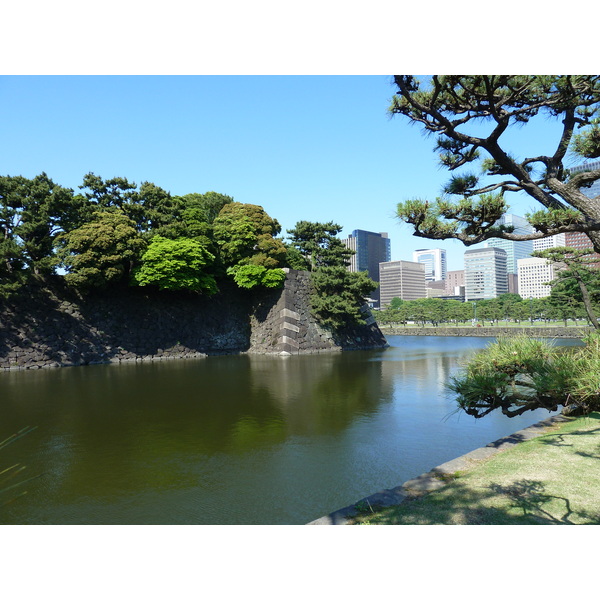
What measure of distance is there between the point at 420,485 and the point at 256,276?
16.4m

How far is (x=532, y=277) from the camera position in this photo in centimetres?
8525

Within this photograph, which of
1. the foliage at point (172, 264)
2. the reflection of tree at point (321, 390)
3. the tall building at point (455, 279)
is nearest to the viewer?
the reflection of tree at point (321, 390)

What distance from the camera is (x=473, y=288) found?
90.8m

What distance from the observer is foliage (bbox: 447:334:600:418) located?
3.79 m

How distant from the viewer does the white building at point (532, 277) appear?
270 ft

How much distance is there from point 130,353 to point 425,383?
11.7 metres

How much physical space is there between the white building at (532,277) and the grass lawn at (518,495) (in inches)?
3517

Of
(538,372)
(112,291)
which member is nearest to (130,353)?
(112,291)

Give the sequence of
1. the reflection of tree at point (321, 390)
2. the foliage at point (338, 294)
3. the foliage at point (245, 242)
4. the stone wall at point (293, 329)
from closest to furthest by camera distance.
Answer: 1. the reflection of tree at point (321, 390)
2. the stone wall at point (293, 329)
3. the foliage at point (338, 294)
4. the foliage at point (245, 242)

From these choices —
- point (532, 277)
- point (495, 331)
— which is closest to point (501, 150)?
point (495, 331)

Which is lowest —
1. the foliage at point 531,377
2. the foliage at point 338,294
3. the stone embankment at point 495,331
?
the stone embankment at point 495,331

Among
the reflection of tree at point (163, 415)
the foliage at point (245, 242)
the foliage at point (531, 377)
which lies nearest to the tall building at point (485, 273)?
the foliage at point (245, 242)

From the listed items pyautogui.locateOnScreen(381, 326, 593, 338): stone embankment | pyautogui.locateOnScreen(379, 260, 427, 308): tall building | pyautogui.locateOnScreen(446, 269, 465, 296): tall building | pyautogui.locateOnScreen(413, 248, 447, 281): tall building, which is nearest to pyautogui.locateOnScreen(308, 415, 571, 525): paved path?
pyautogui.locateOnScreen(381, 326, 593, 338): stone embankment

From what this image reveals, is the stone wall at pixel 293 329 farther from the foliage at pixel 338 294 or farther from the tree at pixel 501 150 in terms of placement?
the tree at pixel 501 150
